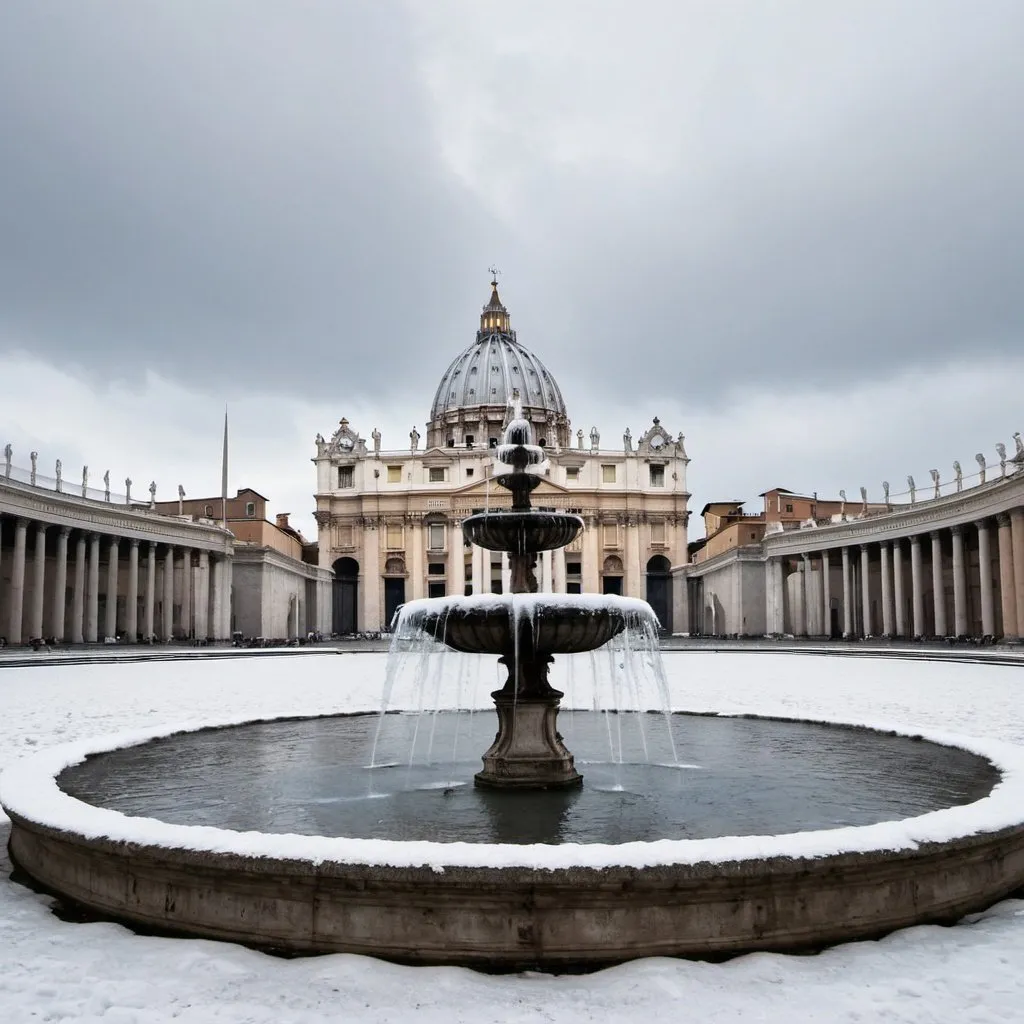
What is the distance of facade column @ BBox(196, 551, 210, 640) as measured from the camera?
6197 centimetres

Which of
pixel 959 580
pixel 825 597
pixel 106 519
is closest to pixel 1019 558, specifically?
pixel 959 580

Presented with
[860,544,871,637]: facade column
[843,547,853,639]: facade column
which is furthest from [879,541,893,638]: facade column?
[843,547,853,639]: facade column

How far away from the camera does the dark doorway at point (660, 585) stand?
99.9m

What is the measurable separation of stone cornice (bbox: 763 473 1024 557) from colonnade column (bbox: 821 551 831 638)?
108cm

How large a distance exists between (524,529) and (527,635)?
1.71 meters

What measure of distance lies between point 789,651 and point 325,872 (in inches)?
1842

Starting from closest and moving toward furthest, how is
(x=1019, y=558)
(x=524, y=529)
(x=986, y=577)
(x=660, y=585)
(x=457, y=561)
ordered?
(x=524, y=529) → (x=1019, y=558) → (x=986, y=577) → (x=457, y=561) → (x=660, y=585)

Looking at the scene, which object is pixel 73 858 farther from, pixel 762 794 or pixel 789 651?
pixel 789 651

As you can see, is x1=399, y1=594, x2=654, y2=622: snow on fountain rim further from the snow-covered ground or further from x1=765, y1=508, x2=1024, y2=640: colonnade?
x1=765, y1=508, x2=1024, y2=640: colonnade

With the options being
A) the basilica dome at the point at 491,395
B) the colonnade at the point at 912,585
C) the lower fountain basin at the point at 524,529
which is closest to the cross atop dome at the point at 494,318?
the basilica dome at the point at 491,395

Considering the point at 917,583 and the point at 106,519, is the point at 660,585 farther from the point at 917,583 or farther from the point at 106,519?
the point at 106,519

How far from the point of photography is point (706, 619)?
91.6m

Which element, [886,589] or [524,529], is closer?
[524,529]

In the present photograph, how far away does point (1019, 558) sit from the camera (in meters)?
43.3
